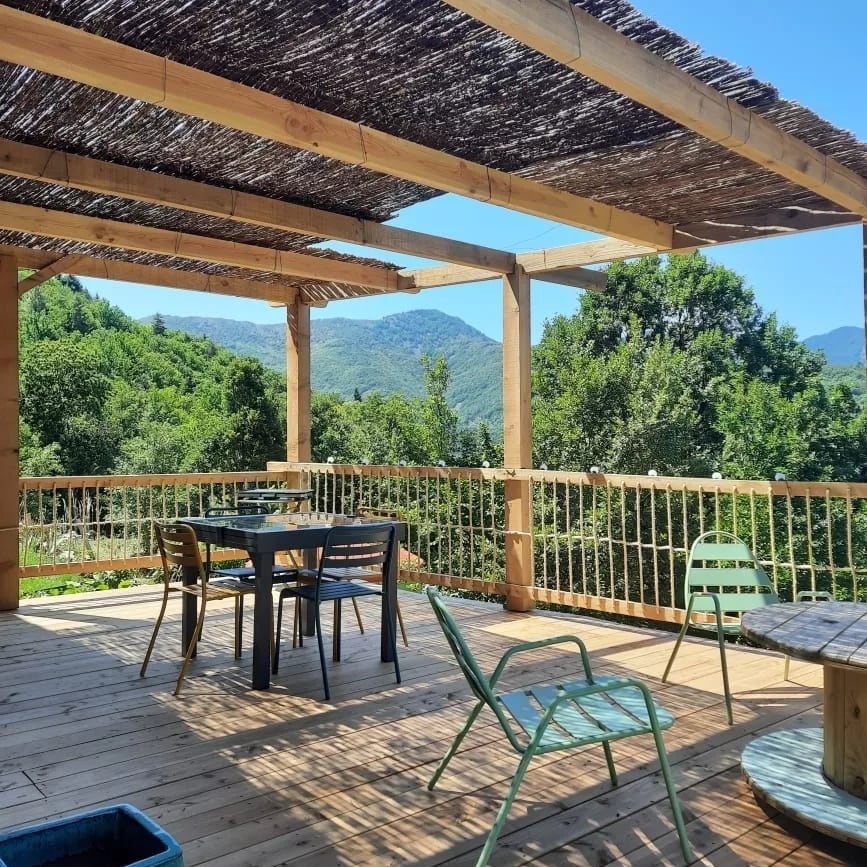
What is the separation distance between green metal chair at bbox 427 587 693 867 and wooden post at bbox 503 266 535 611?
3136mm

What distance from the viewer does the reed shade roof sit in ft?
9.07

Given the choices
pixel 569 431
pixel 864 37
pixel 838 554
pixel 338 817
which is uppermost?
pixel 864 37

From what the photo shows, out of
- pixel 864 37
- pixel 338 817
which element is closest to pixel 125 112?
pixel 338 817

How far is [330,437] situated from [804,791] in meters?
20.2

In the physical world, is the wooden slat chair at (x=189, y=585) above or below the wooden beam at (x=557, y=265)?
below

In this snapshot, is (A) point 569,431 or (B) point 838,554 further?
(A) point 569,431

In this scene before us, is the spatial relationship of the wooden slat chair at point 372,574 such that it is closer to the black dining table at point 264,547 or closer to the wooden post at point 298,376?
the black dining table at point 264,547

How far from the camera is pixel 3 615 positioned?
590cm

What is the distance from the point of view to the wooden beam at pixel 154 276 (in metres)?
6.19

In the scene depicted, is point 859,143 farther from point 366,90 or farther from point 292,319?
point 292,319

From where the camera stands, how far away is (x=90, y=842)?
1531 millimetres

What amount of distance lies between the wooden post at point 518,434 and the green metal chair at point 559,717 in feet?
10.3

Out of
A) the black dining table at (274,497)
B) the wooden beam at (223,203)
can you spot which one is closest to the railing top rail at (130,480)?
→ the black dining table at (274,497)

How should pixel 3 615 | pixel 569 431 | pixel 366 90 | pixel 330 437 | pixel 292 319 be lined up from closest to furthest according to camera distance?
pixel 366 90 < pixel 3 615 < pixel 292 319 < pixel 569 431 < pixel 330 437
